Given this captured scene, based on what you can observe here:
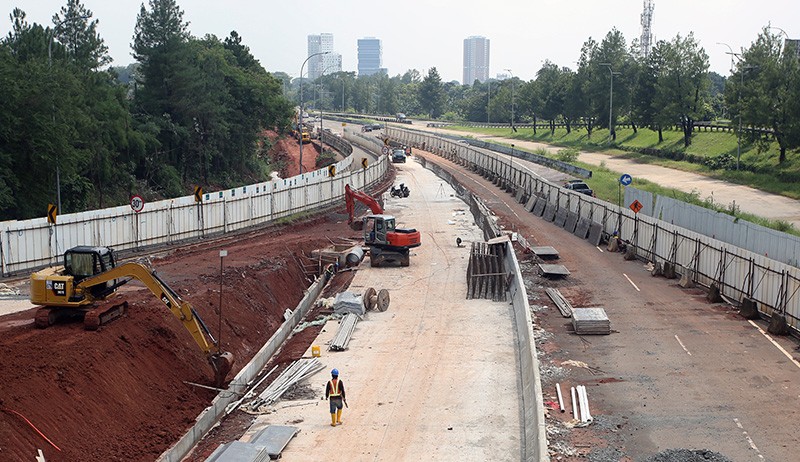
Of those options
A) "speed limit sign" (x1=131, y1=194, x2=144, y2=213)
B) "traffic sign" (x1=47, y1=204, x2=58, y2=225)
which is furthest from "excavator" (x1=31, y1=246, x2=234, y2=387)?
"speed limit sign" (x1=131, y1=194, x2=144, y2=213)

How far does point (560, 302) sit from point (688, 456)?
48.0 feet

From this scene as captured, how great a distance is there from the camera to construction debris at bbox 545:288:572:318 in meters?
31.8

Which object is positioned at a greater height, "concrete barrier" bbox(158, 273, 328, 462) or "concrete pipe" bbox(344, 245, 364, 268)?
"concrete pipe" bbox(344, 245, 364, 268)

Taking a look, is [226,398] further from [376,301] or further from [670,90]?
[670,90]

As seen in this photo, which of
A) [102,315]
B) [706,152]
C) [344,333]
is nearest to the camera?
[102,315]

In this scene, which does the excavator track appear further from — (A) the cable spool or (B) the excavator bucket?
(A) the cable spool

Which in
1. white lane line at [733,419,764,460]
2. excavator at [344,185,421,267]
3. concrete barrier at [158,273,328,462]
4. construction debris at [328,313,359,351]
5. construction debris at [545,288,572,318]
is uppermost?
excavator at [344,185,421,267]

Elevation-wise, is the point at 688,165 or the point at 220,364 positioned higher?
the point at 688,165

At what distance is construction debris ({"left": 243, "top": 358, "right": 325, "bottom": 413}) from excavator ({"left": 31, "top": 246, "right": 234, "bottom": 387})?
172 centimetres

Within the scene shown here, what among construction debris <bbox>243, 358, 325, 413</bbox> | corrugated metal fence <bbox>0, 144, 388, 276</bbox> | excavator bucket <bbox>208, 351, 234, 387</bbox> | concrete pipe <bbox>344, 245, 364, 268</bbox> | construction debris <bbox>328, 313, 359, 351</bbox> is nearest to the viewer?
construction debris <bbox>243, 358, 325, 413</bbox>

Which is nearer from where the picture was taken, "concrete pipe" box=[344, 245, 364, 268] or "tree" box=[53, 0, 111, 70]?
"concrete pipe" box=[344, 245, 364, 268]

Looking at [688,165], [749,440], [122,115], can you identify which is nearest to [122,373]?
[749,440]

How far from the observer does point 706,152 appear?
3494 inches

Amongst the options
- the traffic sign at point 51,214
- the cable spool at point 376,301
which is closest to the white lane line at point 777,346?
the cable spool at point 376,301
